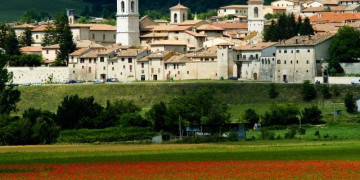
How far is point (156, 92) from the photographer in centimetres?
12838

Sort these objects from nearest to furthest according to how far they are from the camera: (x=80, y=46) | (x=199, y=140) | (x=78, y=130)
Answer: (x=199, y=140), (x=78, y=130), (x=80, y=46)

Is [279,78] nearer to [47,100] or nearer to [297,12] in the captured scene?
[47,100]

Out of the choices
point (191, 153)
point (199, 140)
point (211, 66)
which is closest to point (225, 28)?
point (211, 66)

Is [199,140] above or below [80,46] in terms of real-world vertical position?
below

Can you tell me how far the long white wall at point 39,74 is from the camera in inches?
5906

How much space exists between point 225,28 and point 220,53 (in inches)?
1367

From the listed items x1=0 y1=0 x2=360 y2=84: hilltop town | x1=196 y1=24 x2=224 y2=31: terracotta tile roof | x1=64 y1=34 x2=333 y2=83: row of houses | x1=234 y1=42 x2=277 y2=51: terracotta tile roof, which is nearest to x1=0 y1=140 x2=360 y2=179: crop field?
x1=64 y1=34 x2=333 y2=83: row of houses

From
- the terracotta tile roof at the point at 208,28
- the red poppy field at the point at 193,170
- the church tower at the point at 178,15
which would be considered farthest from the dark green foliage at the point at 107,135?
the church tower at the point at 178,15

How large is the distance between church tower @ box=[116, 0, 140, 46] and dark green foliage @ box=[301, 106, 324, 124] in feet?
184

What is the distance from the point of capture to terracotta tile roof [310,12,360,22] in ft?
545

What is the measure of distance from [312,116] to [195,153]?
34.3 metres

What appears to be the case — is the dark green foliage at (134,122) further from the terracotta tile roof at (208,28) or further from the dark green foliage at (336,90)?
the terracotta tile roof at (208,28)

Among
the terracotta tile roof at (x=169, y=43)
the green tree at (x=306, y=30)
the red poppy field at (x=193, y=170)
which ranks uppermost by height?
the green tree at (x=306, y=30)

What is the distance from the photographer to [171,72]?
463ft
